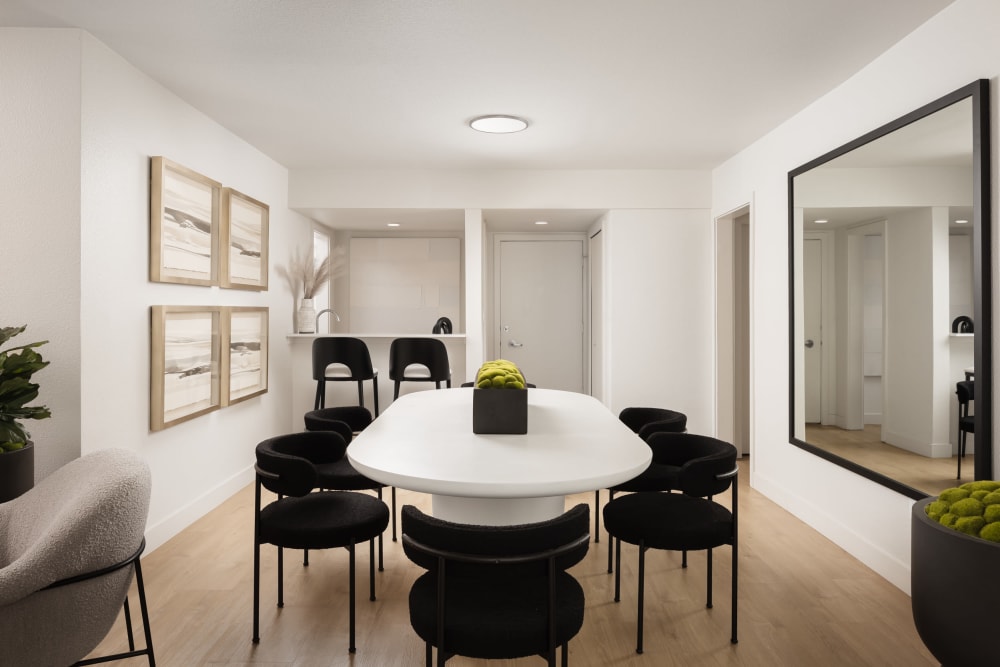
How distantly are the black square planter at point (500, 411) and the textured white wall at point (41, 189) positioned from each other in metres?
1.84

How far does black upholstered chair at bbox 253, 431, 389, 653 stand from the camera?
2000 mm

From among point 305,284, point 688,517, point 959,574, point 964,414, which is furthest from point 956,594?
point 305,284

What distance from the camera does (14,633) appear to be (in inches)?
54.5

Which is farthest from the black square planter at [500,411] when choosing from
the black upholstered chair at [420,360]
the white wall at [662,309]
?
the white wall at [662,309]

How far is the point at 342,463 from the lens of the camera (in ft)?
8.77

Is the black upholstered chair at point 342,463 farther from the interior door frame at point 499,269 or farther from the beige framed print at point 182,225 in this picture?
the interior door frame at point 499,269

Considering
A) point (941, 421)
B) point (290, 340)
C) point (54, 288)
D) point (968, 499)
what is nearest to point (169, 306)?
point (54, 288)

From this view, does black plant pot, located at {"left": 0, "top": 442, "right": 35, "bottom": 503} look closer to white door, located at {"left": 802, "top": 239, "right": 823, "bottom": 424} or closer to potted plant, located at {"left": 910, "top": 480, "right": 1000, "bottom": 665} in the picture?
potted plant, located at {"left": 910, "top": 480, "right": 1000, "bottom": 665}

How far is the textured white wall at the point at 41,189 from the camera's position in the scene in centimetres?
249

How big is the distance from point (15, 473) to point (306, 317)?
10.2ft

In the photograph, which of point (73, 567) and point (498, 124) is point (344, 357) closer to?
point (498, 124)

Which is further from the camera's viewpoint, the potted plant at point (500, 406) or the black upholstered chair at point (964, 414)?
the black upholstered chair at point (964, 414)

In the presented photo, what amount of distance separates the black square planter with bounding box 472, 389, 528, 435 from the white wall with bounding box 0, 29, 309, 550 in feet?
5.91

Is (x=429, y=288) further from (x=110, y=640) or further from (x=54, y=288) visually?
(x=110, y=640)
